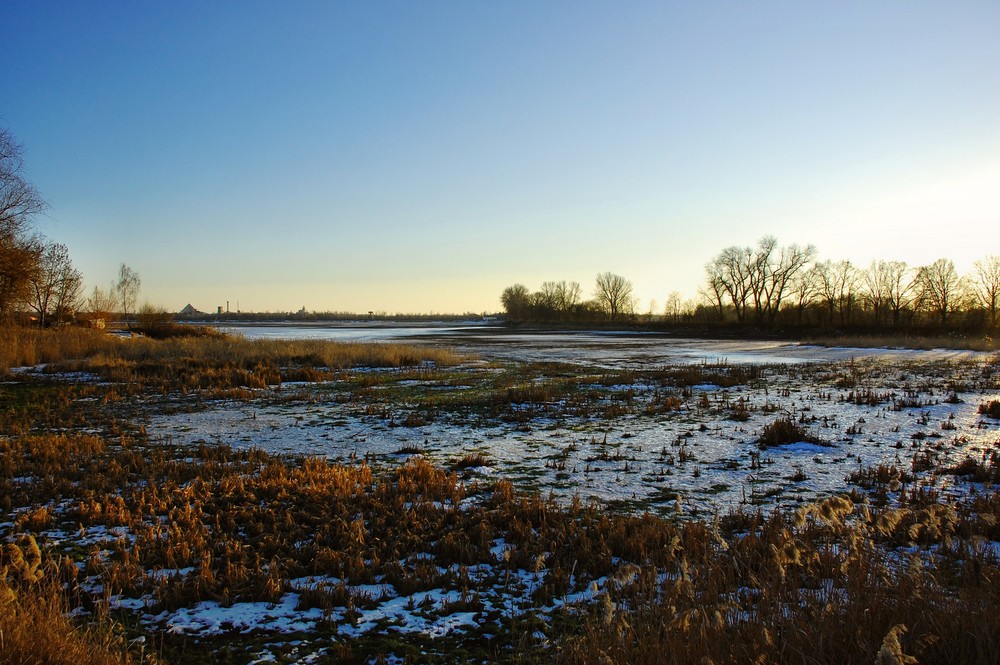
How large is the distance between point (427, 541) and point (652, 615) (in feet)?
11.1

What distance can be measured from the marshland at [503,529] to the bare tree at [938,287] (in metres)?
83.8

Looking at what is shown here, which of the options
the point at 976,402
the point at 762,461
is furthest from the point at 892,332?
the point at 762,461

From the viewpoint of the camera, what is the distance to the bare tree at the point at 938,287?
273 feet

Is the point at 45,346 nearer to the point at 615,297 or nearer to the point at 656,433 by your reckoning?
the point at 656,433

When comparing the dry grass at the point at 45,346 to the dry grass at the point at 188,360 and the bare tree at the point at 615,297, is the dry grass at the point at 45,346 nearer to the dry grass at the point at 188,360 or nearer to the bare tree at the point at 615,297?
the dry grass at the point at 188,360

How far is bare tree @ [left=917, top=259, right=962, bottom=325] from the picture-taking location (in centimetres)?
8313

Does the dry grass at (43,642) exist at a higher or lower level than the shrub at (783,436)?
higher

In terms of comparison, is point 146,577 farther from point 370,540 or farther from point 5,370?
point 5,370

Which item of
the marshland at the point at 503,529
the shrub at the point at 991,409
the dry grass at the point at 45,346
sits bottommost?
the marshland at the point at 503,529

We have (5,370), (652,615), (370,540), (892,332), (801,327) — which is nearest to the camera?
(652,615)

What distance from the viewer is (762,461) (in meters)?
10.5

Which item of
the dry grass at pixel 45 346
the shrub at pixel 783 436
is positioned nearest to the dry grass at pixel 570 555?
the shrub at pixel 783 436

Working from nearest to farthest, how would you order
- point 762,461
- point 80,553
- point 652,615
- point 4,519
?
point 652,615 → point 80,553 → point 4,519 → point 762,461

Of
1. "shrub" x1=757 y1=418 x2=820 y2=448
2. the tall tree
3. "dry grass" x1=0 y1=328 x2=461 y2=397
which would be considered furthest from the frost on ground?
the tall tree
